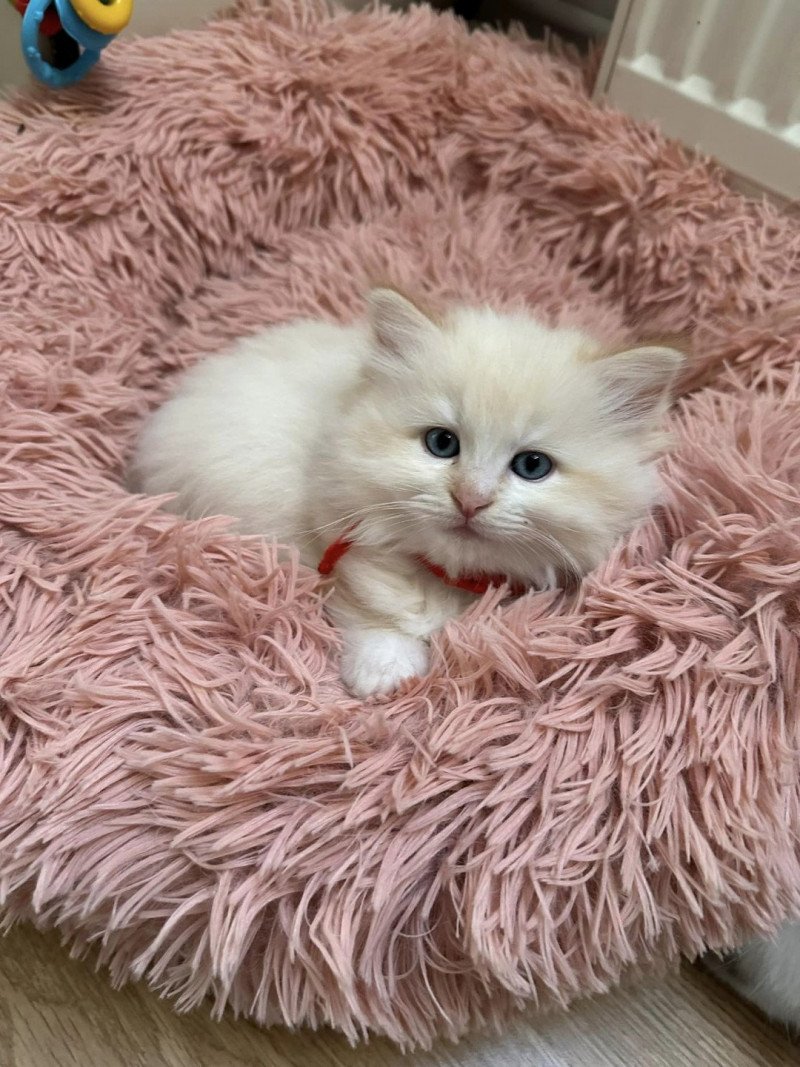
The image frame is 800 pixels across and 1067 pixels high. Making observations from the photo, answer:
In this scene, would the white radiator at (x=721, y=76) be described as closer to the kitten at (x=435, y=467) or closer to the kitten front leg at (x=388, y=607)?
the kitten at (x=435, y=467)

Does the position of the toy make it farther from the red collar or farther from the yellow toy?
the red collar

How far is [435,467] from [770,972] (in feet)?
2.10

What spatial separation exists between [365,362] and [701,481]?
0.38m

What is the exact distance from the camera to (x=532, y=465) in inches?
32.5

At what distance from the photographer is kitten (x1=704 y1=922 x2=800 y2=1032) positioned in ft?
2.82

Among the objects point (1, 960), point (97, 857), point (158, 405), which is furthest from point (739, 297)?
point (1, 960)

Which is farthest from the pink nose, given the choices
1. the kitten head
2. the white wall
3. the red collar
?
the white wall

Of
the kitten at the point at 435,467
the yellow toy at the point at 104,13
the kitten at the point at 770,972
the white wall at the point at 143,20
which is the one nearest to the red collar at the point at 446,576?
the kitten at the point at 435,467

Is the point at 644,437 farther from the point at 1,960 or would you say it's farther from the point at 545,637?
the point at 1,960

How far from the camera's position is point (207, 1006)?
35.3 inches

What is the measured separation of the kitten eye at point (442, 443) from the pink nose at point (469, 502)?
0.21ft

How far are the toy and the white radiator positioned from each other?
723mm

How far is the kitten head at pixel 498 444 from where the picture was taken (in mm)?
798

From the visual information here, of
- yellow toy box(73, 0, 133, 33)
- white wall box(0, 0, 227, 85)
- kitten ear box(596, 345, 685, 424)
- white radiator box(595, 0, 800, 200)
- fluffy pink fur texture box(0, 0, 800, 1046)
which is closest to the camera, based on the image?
fluffy pink fur texture box(0, 0, 800, 1046)
